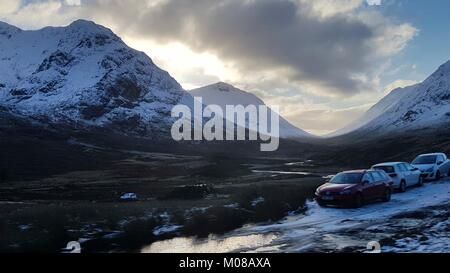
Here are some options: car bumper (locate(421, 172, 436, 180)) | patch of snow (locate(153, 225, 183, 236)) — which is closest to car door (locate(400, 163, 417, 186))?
car bumper (locate(421, 172, 436, 180))

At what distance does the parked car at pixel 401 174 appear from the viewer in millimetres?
32062

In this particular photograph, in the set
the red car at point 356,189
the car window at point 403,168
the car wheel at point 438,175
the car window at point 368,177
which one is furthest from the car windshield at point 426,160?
the car window at point 368,177

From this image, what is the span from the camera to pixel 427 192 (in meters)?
30.6

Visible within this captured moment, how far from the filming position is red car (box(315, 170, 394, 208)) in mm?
25578

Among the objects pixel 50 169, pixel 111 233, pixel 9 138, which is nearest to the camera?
pixel 111 233

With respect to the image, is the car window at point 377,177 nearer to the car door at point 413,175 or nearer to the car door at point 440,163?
the car door at point 413,175

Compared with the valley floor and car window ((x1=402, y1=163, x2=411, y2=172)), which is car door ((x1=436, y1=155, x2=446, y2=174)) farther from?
the valley floor

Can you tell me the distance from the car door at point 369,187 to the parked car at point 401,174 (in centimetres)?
564

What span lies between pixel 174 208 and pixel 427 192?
17059mm

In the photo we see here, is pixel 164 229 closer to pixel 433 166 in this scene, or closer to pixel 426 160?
pixel 433 166

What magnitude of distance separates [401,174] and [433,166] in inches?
294

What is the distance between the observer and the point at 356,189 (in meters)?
25.7
